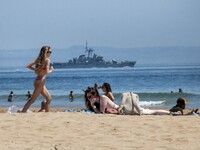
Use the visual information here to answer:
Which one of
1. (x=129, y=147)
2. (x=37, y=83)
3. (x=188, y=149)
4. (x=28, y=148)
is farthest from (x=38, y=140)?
(x=37, y=83)

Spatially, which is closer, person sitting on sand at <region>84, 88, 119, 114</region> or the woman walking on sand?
the woman walking on sand

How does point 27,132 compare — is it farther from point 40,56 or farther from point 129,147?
point 40,56

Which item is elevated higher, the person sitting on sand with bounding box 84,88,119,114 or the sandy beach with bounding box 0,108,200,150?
the person sitting on sand with bounding box 84,88,119,114

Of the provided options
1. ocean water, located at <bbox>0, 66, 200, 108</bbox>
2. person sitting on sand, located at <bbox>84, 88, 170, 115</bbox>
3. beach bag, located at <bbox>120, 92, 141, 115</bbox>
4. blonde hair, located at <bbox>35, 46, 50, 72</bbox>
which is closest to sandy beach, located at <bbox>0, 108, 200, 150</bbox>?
beach bag, located at <bbox>120, 92, 141, 115</bbox>

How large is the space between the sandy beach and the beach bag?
0.79 meters

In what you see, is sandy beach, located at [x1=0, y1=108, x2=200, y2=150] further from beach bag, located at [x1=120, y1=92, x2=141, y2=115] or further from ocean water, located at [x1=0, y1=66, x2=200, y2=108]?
ocean water, located at [x1=0, y1=66, x2=200, y2=108]

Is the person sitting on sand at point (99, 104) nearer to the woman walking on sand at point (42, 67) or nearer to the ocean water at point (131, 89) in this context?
the woman walking on sand at point (42, 67)

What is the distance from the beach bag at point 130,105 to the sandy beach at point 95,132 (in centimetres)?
79

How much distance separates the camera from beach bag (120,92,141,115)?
1227 centimetres

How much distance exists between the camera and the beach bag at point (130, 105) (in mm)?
12266

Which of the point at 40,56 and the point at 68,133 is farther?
the point at 40,56

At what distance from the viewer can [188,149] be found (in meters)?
8.17

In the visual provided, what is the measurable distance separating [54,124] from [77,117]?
1.03 metres

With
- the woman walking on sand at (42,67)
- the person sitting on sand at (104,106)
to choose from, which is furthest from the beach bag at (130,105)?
the woman walking on sand at (42,67)
